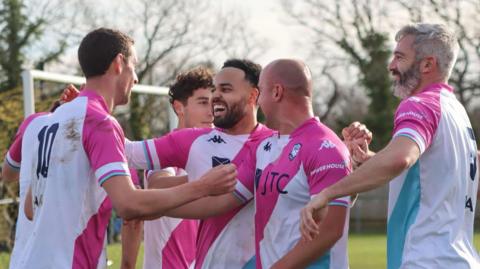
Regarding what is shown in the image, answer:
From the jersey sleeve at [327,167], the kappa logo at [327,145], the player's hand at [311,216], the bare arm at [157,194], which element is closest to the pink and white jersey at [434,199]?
the jersey sleeve at [327,167]

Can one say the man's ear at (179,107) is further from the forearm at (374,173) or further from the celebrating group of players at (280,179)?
the forearm at (374,173)

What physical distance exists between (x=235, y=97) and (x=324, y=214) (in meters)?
1.51

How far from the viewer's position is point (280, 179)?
223 inches

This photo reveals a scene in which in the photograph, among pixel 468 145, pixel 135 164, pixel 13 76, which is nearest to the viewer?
pixel 468 145

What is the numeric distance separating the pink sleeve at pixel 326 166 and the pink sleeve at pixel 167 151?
131cm

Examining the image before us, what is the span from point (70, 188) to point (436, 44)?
6.76 ft

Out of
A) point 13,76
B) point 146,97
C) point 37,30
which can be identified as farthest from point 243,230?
point 37,30

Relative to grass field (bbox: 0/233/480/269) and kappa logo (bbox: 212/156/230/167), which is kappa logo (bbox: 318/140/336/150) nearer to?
kappa logo (bbox: 212/156/230/167)

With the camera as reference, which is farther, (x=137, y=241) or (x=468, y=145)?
(x=137, y=241)

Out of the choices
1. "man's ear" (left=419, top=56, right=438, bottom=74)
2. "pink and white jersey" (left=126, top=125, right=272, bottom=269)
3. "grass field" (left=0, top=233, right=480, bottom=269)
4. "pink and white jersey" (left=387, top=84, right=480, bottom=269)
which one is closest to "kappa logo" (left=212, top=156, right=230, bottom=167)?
"pink and white jersey" (left=126, top=125, right=272, bottom=269)

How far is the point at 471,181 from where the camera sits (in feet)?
18.2

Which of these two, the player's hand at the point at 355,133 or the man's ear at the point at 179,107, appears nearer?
the player's hand at the point at 355,133

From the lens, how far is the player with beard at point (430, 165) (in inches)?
205

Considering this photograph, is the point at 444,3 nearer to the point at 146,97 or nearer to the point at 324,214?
the point at 146,97
